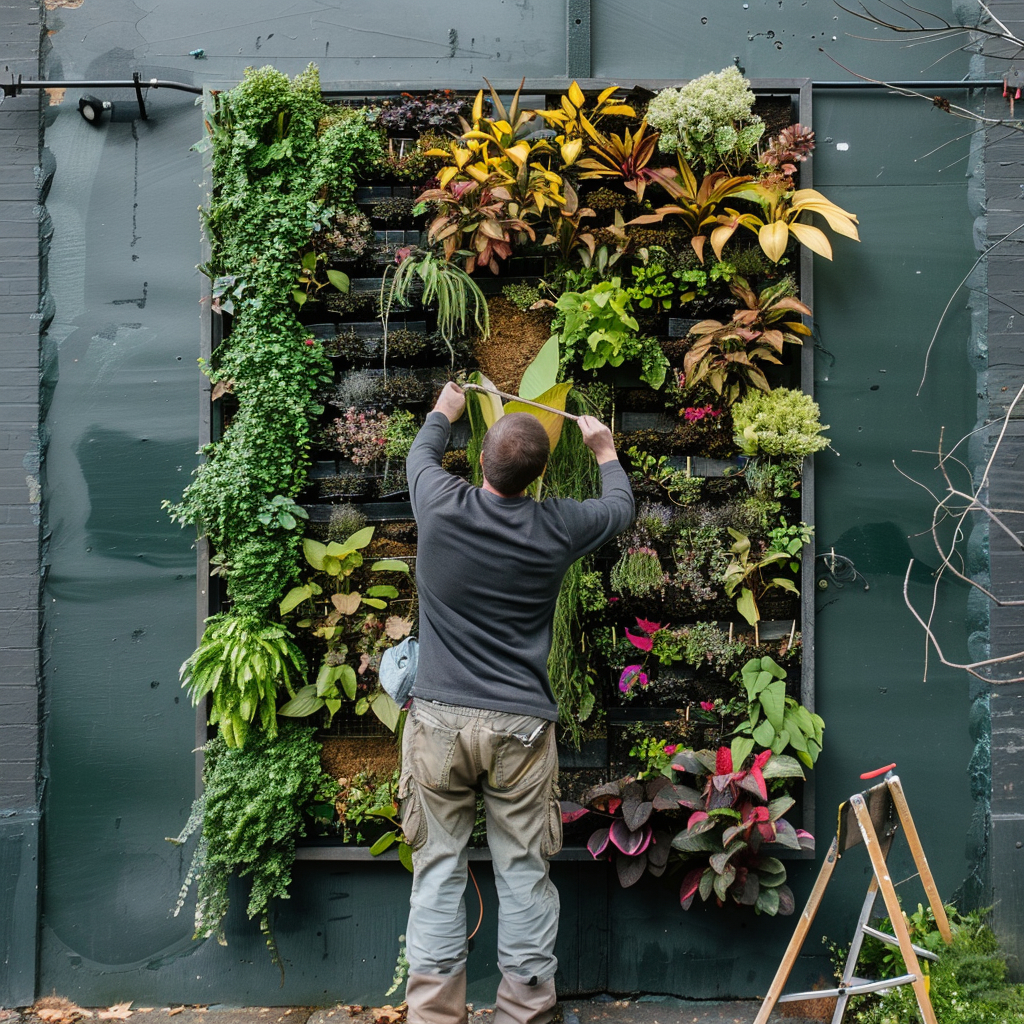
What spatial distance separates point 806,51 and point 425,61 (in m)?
1.84

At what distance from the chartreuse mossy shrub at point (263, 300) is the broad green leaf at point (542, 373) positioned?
0.96 m

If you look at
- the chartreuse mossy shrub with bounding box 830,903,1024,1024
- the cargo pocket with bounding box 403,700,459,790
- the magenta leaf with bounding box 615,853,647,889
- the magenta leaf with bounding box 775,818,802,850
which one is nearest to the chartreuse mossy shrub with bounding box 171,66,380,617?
the cargo pocket with bounding box 403,700,459,790

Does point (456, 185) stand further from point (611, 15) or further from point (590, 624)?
Answer: point (590, 624)

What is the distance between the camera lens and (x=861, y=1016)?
3191 mm

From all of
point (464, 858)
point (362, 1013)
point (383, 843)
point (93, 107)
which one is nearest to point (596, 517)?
point (464, 858)

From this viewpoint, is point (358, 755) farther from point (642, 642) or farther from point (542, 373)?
point (542, 373)

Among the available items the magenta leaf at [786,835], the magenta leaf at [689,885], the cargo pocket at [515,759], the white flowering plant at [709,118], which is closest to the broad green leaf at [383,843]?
the cargo pocket at [515,759]

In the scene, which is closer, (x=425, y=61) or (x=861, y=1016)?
(x=861, y=1016)

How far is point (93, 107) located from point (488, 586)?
307 centimetres

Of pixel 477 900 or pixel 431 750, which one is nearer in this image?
pixel 431 750

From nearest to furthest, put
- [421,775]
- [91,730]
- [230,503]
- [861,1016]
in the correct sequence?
[421,775] → [861,1016] → [230,503] → [91,730]

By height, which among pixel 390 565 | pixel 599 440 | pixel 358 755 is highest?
pixel 599 440

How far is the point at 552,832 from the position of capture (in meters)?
2.94

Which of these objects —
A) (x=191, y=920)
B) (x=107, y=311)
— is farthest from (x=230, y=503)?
(x=191, y=920)
